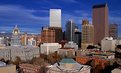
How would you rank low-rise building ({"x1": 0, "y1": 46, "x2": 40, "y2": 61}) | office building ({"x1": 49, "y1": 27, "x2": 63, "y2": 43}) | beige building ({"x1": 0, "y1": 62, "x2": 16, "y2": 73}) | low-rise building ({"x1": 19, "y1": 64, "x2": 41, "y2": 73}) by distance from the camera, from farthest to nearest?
office building ({"x1": 49, "y1": 27, "x2": 63, "y2": 43}), low-rise building ({"x1": 0, "y1": 46, "x2": 40, "y2": 61}), low-rise building ({"x1": 19, "y1": 64, "x2": 41, "y2": 73}), beige building ({"x1": 0, "y1": 62, "x2": 16, "y2": 73})

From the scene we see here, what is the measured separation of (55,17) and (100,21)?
10.5 metres

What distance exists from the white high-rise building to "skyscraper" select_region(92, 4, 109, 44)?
807cm

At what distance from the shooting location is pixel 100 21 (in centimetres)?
5247

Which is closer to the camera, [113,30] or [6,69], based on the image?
[6,69]

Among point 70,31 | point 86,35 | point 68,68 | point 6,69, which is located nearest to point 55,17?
point 70,31

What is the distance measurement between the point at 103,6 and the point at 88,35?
10671 mm

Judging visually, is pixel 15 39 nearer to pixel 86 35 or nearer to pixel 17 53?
pixel 17 53

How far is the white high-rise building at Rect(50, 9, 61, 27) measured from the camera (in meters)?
55.5

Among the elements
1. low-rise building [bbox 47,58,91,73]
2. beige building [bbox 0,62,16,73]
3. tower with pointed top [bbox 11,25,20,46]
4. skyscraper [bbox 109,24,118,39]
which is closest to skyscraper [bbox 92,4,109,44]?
Result: skyscraper [bbox 109,24,118,39]

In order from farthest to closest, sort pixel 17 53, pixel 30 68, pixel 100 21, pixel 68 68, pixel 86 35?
pixel 100 21
pixel 86 35
pixel 17 53
pixel 30 68
pixel 68 68

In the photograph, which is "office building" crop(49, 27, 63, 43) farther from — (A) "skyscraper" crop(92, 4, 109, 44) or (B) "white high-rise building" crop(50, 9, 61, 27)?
(A) "skyscraper" crop(92, 4, 109, 44)

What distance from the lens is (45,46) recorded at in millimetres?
36312

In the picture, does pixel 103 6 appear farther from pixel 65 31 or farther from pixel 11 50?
pixel 11 50

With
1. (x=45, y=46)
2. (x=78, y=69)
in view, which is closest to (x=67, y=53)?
(x=45, y=46)
